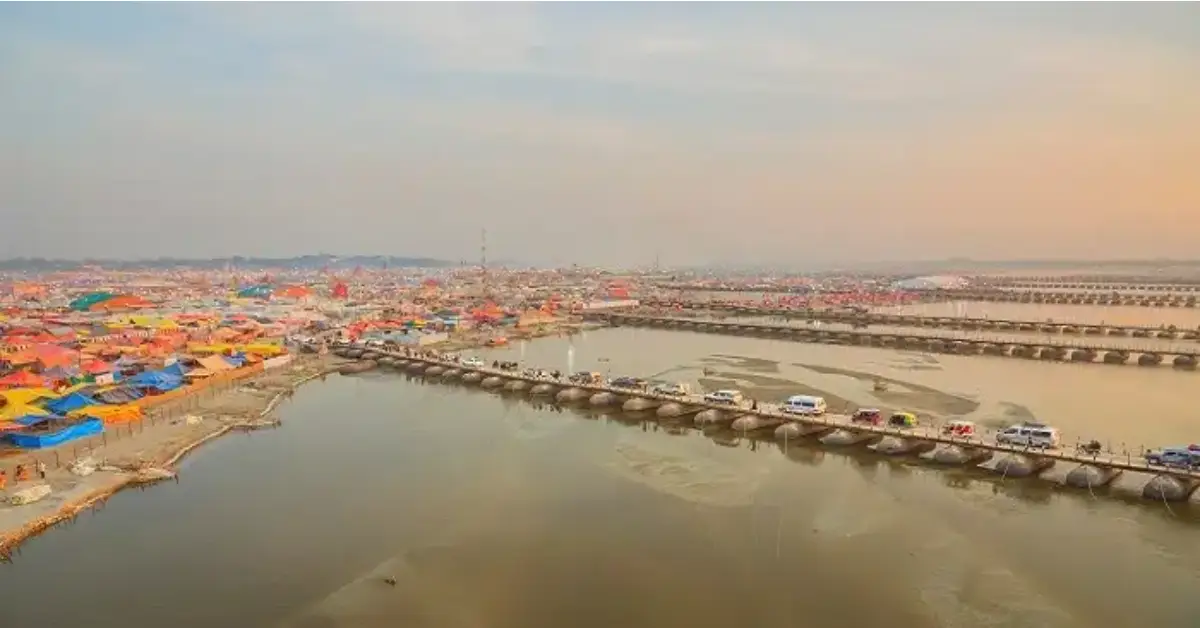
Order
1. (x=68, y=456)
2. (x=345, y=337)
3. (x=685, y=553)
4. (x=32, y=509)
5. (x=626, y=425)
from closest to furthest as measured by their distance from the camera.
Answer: (x=685, y=553), (x=32, y=509), (x=68, y=456), (x=626, y=425), (x=345, y=337)

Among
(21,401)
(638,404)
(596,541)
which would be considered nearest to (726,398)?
(638,404)

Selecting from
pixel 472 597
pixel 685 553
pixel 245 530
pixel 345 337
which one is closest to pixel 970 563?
pixel 685 553

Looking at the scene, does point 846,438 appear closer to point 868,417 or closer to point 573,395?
point 868,417

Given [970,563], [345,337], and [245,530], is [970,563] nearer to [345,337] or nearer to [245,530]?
[245,530]

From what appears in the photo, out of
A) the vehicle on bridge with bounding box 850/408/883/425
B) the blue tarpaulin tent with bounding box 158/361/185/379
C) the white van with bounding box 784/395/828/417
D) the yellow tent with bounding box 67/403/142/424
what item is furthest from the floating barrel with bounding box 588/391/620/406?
the blue tarpaulin tent with bounding box 158/361/185/379

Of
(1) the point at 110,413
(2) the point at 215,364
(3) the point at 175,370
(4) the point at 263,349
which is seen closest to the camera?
(1) the point at 110,413

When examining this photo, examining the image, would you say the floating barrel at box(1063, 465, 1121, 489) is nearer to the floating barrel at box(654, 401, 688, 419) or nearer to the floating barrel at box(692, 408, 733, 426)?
the floating barrel at box(692, 408, 733, 426)
